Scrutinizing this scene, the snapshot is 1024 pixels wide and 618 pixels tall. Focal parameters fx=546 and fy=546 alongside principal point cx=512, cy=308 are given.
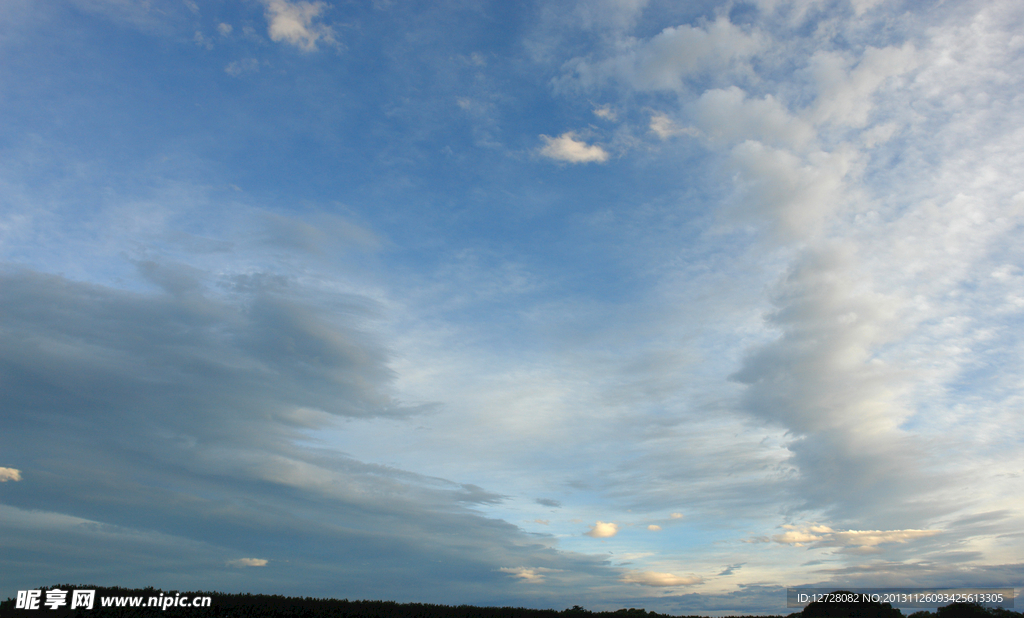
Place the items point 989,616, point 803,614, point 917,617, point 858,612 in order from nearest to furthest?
point 989,616, point 917,617, point 858,612, point 803,614

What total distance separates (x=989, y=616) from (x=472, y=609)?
156 feet

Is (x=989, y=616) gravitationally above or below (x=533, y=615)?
above

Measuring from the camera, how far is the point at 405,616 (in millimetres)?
57719

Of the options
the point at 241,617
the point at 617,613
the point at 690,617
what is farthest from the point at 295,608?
the point at 690,617

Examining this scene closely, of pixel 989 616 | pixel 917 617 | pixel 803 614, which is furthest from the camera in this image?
pixel 803 614

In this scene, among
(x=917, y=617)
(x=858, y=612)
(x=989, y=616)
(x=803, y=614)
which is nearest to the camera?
(x=989, y=616)

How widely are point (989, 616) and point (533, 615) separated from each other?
41.2 m

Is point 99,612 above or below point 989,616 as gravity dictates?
below

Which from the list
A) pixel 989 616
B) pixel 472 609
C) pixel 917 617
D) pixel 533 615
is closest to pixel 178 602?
pixel 472 609

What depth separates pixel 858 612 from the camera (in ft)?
177

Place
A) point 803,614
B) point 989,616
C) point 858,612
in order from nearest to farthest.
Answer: point 989,616 < point 858,612 < point 803,614

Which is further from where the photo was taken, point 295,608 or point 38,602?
point 295,608

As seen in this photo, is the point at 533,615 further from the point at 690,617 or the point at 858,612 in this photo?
the point at 858,612

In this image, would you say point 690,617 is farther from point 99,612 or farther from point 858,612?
point 99,612
